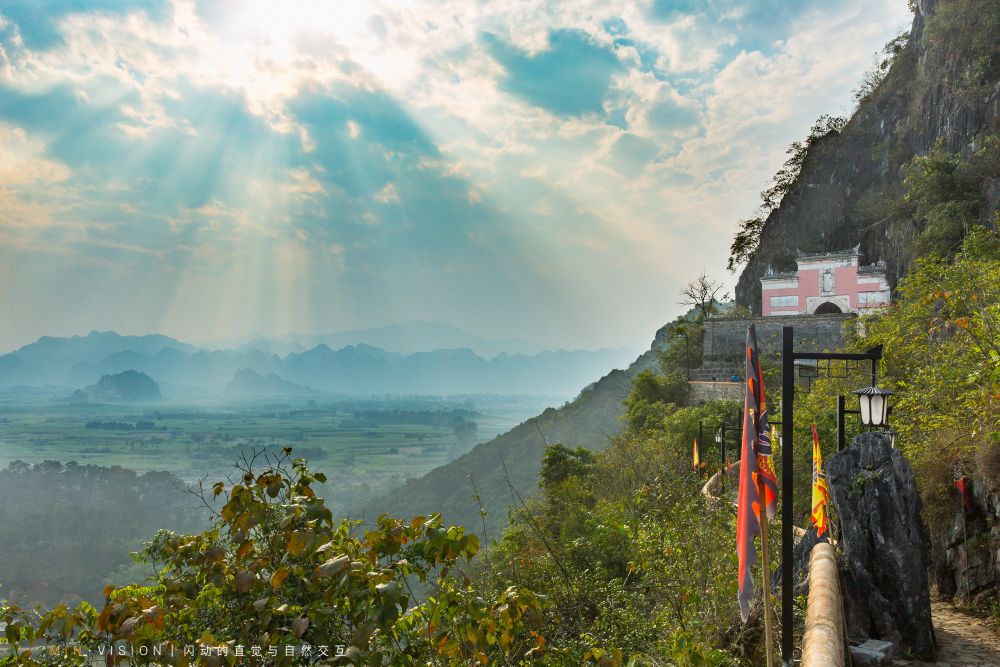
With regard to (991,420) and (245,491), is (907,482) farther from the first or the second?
(245,491)

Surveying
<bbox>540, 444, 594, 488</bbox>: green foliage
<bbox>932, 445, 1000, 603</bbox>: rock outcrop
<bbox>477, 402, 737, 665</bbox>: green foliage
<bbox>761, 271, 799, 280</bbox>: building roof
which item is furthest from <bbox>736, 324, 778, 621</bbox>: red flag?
<bbox>761, 271, 799, 280</bbox>: building roof

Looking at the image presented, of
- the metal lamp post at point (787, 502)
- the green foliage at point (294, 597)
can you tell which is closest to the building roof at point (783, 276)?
the metal lamp post at point (787, 502)

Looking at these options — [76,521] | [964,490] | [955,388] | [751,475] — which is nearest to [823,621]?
[751,475]

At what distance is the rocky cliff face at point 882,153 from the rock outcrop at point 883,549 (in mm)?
27916

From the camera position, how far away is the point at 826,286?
38969 millimetres

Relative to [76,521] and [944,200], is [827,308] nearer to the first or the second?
[944,200]

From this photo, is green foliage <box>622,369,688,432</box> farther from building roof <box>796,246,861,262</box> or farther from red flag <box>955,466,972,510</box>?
red flag <box>955,466,972,510</box>

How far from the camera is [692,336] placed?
40.4m

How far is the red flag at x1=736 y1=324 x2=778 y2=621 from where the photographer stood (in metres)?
3.67

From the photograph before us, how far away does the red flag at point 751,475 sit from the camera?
3.67 meters

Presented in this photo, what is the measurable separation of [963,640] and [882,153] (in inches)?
1626

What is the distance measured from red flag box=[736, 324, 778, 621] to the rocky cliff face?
104 ft

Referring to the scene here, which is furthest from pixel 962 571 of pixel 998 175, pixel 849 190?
pixel 849 190

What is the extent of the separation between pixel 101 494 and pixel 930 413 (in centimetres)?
10556
